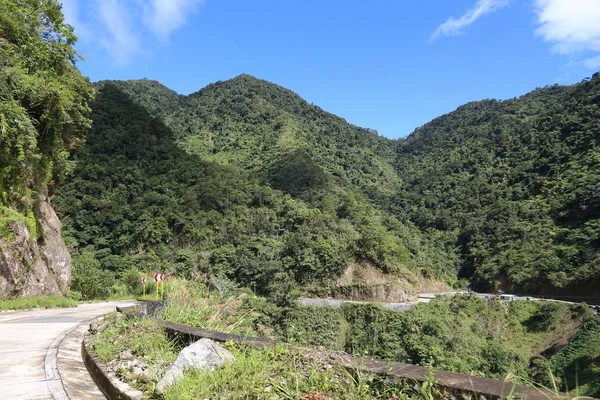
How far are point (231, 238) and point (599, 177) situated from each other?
5416cm

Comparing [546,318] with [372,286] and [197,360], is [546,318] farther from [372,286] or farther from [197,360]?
[197,360]

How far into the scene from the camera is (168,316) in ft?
20.5

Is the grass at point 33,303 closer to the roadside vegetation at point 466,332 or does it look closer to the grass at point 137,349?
the grass at point 137,349

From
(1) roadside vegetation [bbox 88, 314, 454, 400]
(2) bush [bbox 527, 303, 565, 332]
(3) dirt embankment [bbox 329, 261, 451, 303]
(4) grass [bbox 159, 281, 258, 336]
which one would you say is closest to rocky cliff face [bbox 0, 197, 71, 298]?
(4) grass [bbox 159, 281, 258, 336]

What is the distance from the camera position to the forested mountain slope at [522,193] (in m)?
52.7

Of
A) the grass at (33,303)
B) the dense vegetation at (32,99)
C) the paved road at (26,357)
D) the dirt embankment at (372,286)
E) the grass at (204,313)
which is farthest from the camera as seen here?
the dirt embankment at (372,286)

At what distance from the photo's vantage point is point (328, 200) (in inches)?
2675

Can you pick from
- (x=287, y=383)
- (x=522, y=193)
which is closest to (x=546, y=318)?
(x=522, y=193)

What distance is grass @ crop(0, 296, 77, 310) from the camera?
38.6 ft

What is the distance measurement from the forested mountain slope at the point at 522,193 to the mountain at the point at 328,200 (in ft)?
0.84

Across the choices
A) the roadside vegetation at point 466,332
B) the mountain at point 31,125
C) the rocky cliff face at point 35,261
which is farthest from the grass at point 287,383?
the roadside vegetation at point 466,332

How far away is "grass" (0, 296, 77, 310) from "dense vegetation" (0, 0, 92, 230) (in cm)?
206

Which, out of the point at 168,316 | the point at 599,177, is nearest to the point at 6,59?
the point at 168,316

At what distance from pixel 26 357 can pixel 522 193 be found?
270ft
